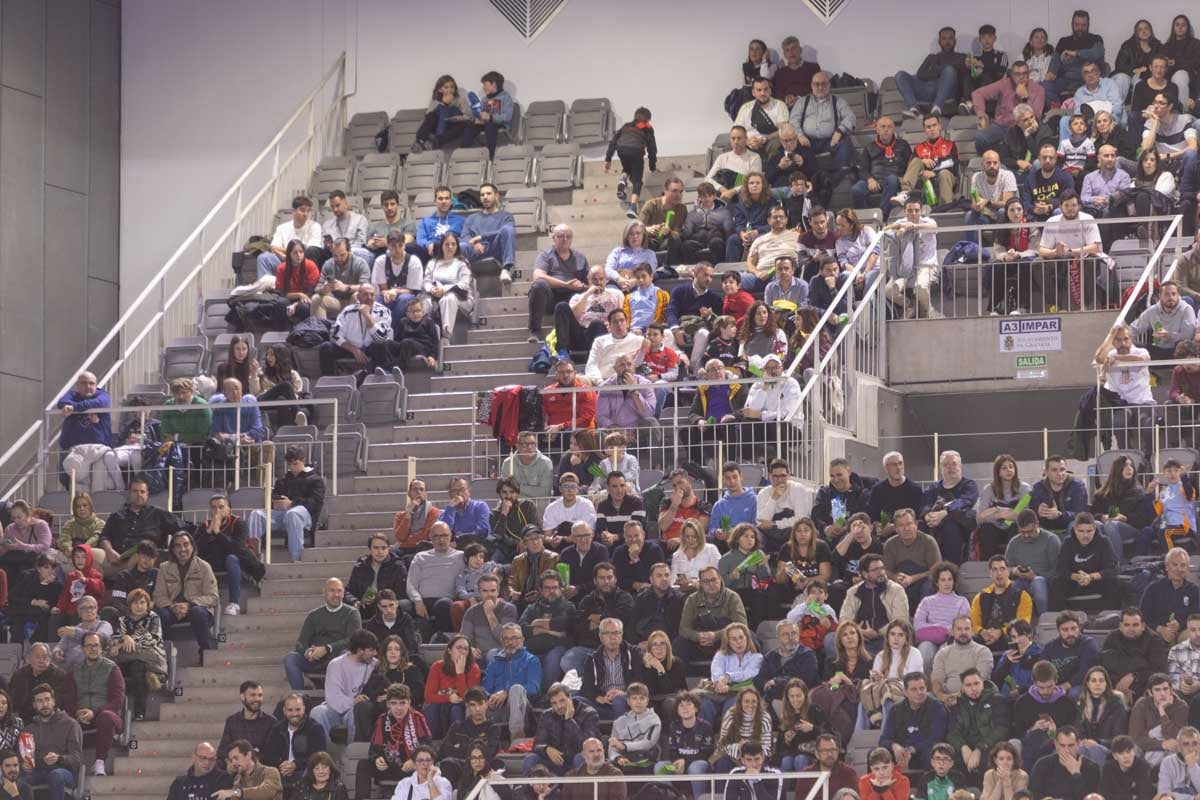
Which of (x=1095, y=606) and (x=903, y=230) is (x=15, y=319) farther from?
(x=1095, y=606)

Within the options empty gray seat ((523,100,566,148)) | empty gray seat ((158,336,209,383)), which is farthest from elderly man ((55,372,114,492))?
empty gray seat ((523,100,566,148))

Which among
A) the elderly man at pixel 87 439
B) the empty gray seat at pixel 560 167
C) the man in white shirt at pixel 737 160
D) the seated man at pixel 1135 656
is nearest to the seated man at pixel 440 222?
the empty gray seat at pixel 560 167

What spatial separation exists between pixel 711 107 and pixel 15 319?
6.78m

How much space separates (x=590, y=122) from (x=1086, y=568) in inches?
381

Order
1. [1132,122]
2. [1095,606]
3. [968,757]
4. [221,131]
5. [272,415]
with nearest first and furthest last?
[968,757] < [1095,606] < [272,415] < [1132,122] < [221,131]

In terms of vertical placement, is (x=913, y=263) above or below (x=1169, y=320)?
above

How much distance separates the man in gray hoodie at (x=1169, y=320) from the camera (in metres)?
18.1

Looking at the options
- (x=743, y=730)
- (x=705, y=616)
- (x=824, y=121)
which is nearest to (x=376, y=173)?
(x=824, y=121)

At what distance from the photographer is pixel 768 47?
77.9 ft

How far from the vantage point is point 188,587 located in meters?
17.3

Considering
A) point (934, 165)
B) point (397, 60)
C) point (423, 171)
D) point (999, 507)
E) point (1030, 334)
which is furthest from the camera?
point (397, 60)

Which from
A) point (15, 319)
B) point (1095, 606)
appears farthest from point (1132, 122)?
point (15, 319)

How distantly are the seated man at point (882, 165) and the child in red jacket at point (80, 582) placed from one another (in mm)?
7585

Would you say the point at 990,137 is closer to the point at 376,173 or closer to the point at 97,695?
the point at 376,173
